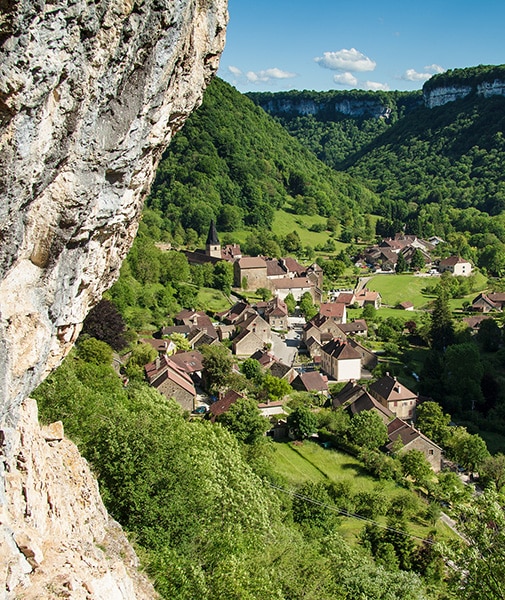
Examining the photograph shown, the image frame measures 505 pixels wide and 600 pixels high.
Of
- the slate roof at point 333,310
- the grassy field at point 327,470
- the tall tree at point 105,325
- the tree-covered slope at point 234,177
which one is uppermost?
the tree-covered slope at point 234,177

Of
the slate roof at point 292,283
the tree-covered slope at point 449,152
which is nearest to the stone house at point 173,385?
the slate roof at point 292,283

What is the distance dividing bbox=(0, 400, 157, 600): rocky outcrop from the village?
68.8 feet

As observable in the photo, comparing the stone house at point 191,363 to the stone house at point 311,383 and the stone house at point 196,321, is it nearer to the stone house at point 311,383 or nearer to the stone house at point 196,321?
the stone house at point 311,383

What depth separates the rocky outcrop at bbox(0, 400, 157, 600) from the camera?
6.52 meters

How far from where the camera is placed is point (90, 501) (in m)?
10.1

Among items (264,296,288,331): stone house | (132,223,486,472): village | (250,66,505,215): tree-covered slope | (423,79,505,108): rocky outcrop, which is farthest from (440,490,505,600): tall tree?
(423,79,505,108): rocky outcrop

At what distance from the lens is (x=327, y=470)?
94.8ft

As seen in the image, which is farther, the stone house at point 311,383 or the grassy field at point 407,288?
the grassy field at point 407,288

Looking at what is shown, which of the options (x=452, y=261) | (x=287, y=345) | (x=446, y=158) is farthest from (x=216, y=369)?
(x=446, y=158)

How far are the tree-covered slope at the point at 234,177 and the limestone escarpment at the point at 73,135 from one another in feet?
247

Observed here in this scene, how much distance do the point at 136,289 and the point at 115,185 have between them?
47.3m

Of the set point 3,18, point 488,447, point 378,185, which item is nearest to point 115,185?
point 3,18

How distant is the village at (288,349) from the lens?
3422 centimetres

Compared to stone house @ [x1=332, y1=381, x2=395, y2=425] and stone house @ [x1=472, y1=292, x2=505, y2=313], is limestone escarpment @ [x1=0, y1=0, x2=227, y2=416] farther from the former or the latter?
stone house @ [x1=472, y1=292, x2=505, y2=313]
